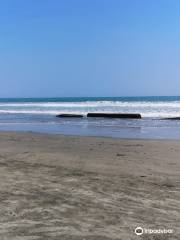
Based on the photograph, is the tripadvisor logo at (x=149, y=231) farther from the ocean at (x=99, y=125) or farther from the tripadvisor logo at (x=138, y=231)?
the ocean at (x=99, y=125)

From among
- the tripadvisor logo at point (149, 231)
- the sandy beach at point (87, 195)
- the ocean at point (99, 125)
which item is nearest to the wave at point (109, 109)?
the ocean at point (99, 125)

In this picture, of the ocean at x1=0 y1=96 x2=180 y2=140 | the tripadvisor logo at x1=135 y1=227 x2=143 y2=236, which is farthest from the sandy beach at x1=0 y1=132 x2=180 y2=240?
the ocean at x1=0 y1=96 x2=180 y2=140

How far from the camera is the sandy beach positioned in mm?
4812

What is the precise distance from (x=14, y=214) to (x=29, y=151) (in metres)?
7.09

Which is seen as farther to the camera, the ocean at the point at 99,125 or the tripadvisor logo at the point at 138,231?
the ocean at the point at 99,125

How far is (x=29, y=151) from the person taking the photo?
1234cm

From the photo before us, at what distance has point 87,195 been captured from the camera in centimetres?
629

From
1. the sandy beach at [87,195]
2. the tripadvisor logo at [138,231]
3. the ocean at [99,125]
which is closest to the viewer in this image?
the tripadvisor logo at [138,231]

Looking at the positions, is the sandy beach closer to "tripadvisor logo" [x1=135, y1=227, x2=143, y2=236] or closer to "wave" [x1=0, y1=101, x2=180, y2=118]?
"tripadvisor logo" [x1=135, y1=227, x2=143, y2=236]

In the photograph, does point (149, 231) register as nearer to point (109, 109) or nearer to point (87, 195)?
point (87, 195)

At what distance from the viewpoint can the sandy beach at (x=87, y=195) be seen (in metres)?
4.81

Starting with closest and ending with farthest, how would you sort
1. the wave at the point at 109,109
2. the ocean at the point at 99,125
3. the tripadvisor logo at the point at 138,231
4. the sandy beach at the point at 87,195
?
the tripadvisor logo at the point at 138,231, the sandy beach at the point at 87,195, the ocean at the point at 99,125, the wave at the point at 109,109

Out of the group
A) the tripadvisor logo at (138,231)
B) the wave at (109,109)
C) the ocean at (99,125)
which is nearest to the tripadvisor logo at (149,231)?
the tripadvisor logo at (138,231)

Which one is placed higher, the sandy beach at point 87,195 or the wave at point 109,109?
the sandy beach at point 87,195
